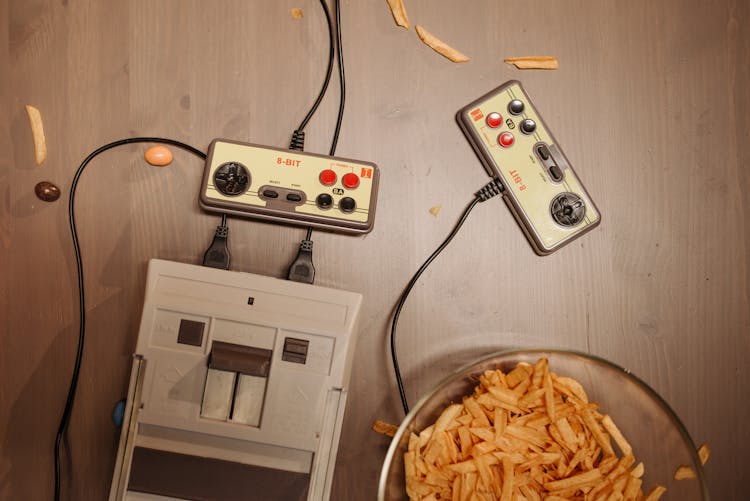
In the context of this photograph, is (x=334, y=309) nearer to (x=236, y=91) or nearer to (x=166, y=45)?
(x=236, y=91)

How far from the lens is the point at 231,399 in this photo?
628mm

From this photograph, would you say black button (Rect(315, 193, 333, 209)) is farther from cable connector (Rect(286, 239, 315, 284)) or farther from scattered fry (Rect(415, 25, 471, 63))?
scattered fry (Rect(415, 25, 471, 63))

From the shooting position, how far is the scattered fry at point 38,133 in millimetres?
766

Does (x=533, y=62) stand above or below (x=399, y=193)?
above

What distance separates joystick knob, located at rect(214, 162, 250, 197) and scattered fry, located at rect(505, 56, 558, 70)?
0.43 metres

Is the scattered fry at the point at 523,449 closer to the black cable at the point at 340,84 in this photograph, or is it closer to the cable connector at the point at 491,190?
the cable connector at the point at 491,190

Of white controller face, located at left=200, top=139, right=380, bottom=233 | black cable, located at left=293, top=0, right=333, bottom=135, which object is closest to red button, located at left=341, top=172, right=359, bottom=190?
white controller face, located at left=200, top=139, right=380, bottom=233

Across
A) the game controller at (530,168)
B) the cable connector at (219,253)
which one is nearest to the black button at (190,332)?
the cable connector at (219,253)

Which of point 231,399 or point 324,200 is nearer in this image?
point 231,399

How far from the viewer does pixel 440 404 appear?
0.68m

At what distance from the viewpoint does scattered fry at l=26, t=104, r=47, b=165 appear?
766mm

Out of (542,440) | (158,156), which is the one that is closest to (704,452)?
(542,440)

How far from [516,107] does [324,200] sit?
31 centimetres

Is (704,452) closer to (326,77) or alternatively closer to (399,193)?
(399,193)
